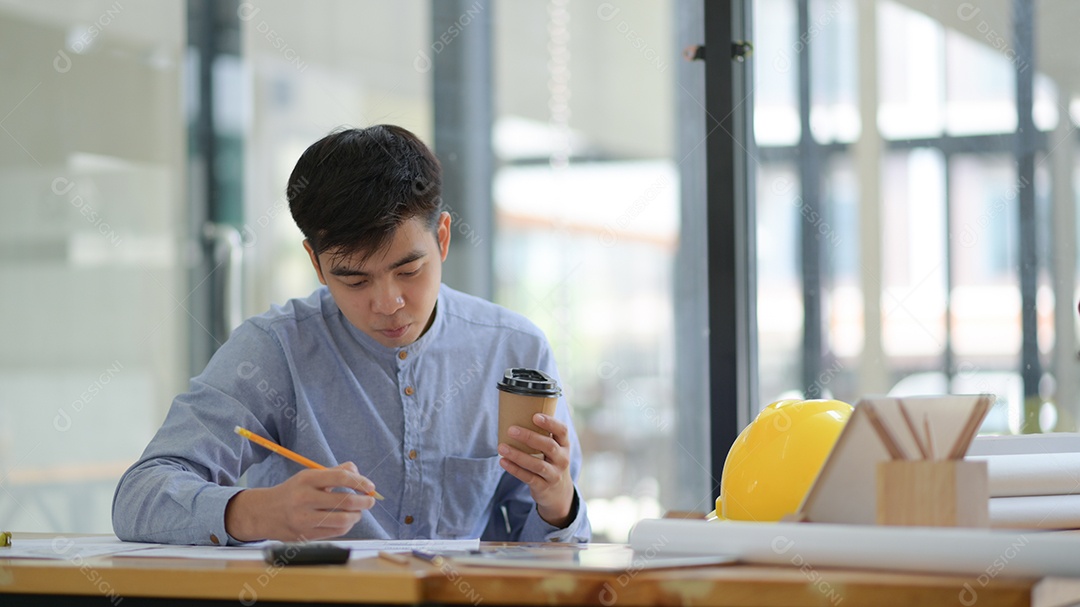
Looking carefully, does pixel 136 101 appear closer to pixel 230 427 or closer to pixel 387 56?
pixel 387 56

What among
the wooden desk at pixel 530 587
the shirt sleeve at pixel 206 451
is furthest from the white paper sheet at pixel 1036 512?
the shirt sleeve at pixel 206 451

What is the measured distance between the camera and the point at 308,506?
1.38 meters

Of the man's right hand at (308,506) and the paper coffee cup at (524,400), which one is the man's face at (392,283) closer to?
the paper coffee cup at (524,400)

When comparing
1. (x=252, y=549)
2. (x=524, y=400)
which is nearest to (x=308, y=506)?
(x=252, y=549)

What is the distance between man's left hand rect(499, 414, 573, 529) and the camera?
1528mm

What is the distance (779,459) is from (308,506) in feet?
2.02

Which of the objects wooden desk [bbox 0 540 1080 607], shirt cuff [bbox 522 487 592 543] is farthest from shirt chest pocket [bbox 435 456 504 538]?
wooden desk [bbox 0 540 1080 607]

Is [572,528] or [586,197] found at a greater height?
[586,197]

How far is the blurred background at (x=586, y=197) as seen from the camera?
2324 mm

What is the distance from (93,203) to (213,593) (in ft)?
8.40

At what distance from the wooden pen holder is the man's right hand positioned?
24.3 inches

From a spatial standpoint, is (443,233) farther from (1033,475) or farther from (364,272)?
(1033,475)

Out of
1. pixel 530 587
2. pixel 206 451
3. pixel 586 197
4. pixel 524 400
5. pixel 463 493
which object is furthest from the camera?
pixel 586 197

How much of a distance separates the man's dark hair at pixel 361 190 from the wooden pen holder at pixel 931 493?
0.89 metres
